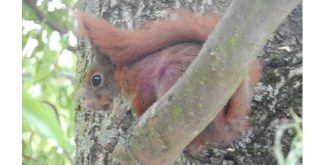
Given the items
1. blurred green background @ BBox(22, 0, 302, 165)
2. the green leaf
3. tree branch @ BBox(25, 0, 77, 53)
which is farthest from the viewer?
tree branch @ BBox(25, 0, 77, 53)

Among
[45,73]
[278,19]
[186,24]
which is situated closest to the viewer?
Result: [278,19]

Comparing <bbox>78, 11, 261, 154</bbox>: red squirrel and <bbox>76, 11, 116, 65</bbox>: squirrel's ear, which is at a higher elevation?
<bbox>76, 11, 116, 65</bbox>: squirrel's ear

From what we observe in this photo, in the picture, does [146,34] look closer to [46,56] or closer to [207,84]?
[207,84]

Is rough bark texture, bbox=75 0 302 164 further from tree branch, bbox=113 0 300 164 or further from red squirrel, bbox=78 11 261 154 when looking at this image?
tree branch, bbox=113 0 300 164

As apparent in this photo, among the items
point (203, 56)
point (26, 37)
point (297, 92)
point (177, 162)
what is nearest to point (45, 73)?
point (26, 37)

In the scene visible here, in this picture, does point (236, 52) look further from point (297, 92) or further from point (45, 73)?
point (45, 73)

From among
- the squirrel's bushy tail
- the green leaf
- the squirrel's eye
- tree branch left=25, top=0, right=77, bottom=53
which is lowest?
the green leaf

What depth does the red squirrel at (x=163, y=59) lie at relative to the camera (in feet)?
3.76

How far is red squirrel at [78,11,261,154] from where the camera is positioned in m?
1.14

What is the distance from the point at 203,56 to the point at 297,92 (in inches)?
17.0

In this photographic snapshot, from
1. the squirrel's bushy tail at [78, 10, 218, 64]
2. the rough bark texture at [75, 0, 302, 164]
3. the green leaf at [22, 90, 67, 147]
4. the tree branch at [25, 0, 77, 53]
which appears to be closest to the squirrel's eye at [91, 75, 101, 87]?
the rough bark texture at [75, 0, 302, 164]

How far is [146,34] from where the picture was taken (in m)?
1.21

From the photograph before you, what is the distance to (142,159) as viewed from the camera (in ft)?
3.33

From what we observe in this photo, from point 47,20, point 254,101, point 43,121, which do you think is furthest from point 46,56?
point 43,121
